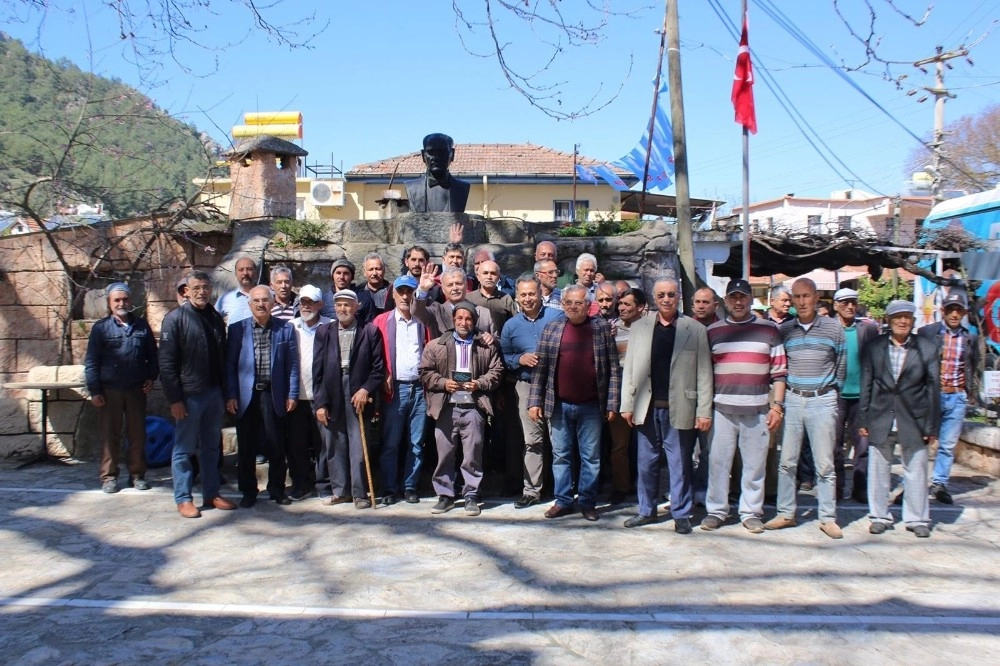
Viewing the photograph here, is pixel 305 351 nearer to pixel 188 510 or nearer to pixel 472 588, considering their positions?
pixel 188 510

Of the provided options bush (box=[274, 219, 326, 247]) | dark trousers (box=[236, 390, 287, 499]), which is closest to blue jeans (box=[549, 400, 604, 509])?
dark trousers (box=[236, 390, 287, 499])

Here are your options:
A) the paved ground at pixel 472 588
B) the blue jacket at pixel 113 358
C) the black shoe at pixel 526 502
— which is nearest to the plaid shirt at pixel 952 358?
the paved ground at pixel 472 588

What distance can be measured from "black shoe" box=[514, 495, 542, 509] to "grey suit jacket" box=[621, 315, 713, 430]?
3.58 ft

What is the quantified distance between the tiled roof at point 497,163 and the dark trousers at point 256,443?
19.1m

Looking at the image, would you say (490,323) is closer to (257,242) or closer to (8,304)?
(257,242)

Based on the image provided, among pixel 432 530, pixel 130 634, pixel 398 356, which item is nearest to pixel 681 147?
pixel 398 356

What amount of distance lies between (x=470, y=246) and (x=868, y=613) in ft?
17.7

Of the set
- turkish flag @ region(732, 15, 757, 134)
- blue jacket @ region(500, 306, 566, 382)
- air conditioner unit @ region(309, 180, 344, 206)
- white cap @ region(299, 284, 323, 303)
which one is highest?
air conditioner unit @ region(309, 180, 344, 206)

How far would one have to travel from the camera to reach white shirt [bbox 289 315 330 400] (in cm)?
668

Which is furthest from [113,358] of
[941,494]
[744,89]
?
[744,89]

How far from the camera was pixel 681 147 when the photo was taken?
360 inches

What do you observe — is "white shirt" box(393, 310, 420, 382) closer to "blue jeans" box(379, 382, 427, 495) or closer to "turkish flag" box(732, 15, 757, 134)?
"blue jeans" box(379, 382, 427, 495)

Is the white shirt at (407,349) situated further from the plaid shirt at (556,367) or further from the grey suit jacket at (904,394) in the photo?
the grey suit jacket at (904,394)

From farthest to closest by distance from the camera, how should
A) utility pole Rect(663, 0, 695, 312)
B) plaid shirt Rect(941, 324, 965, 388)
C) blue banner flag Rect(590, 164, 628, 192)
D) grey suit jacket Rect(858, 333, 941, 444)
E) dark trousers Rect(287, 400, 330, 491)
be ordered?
blue banner flag Rect(590, 164, 628, 192) < utility pole Rect(663, 0, 695, 312) < plaid shirt Rect(941, 324, 965, 388) < dark trousers Rect(287, 400, 330, 491) < grey suit jacket Rect(858, 333, 941, 444)
